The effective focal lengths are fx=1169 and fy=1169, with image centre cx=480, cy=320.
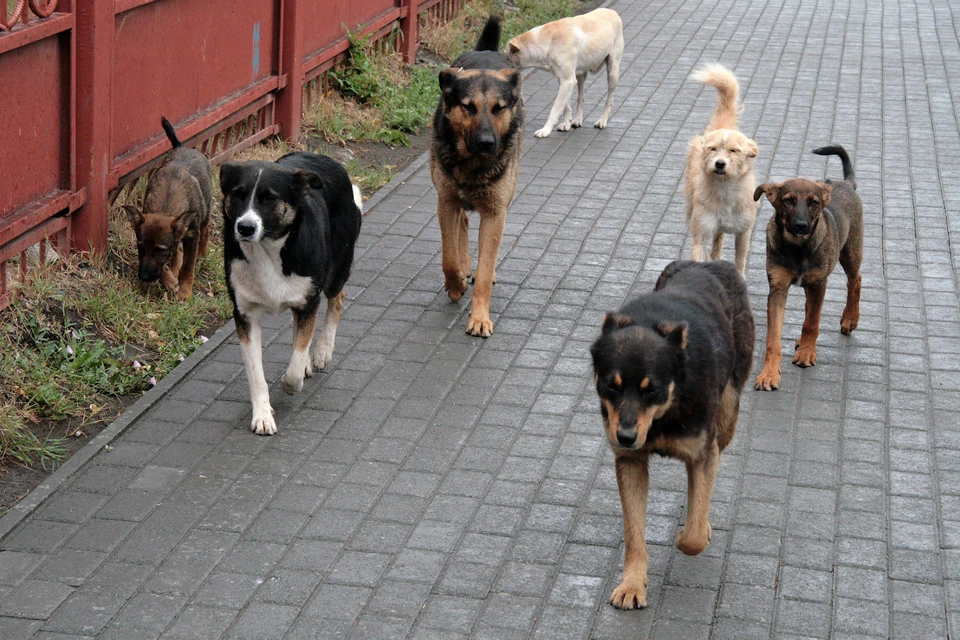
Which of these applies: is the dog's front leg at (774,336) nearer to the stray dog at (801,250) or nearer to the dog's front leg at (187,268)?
the stray dog at (801,250)

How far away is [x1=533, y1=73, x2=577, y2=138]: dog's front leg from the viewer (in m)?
12.0

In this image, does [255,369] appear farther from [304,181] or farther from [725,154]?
[725,154]

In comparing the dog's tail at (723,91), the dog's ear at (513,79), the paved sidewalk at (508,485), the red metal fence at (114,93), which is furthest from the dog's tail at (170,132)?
the dog's tail at (723,91)

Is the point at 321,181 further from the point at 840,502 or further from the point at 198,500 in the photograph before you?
the point at 840,502

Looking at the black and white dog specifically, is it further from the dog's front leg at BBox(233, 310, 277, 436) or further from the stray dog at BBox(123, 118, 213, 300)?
the stray dog at BBox(123, 118, 213, 300)

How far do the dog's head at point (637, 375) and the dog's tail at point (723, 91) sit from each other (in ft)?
14.9

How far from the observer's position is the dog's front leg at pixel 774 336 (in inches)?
276

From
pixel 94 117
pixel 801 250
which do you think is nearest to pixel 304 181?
pixel 94 117

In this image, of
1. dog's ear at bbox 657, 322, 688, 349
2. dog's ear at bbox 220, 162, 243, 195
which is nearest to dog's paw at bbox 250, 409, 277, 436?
dog's ear at bbox 220, 162, 243, 195

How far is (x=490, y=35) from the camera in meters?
10.6

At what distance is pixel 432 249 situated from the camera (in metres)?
9.13

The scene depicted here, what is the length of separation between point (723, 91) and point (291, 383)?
14.0ft

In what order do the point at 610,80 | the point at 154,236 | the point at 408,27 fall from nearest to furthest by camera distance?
the point at 154,236 < the point at 610,80 < the point at 408,27

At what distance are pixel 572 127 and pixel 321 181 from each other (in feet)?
22.2
